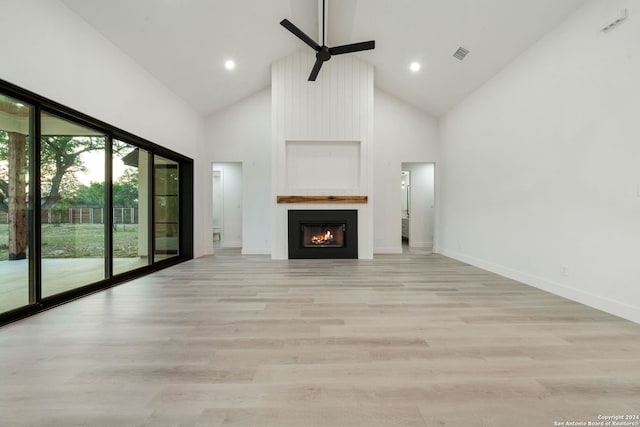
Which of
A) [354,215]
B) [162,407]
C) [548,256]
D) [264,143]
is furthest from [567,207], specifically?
[264,143]

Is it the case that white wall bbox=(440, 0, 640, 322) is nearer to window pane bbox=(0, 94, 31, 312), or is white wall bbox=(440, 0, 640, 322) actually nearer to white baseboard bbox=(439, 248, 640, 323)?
white baseboard bbox=(439, 248, 640, 323)

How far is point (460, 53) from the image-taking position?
4.17m

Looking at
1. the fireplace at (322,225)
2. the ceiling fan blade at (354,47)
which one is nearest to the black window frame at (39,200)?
the fireplace at (322,225)

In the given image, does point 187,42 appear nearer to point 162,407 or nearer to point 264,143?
point 264,143

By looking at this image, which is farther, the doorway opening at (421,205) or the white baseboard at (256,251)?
the doorway opening at (421,205)

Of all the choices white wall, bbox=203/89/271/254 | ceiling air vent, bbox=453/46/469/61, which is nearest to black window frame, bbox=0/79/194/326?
white wall, bbox=203/89/271/254

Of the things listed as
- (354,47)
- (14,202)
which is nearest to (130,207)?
(14,202)

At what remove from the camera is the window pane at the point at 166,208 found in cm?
459

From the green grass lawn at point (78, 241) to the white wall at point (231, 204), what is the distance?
135 inches

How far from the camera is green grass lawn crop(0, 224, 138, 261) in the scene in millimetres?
2689

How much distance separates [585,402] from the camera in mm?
1330

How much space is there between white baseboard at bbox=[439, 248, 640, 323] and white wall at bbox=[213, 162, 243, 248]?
581cm

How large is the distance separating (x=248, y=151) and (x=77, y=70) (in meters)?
3.40

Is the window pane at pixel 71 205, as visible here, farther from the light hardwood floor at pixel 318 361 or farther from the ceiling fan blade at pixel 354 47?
the ceiling fan blade at pixel 354 47
